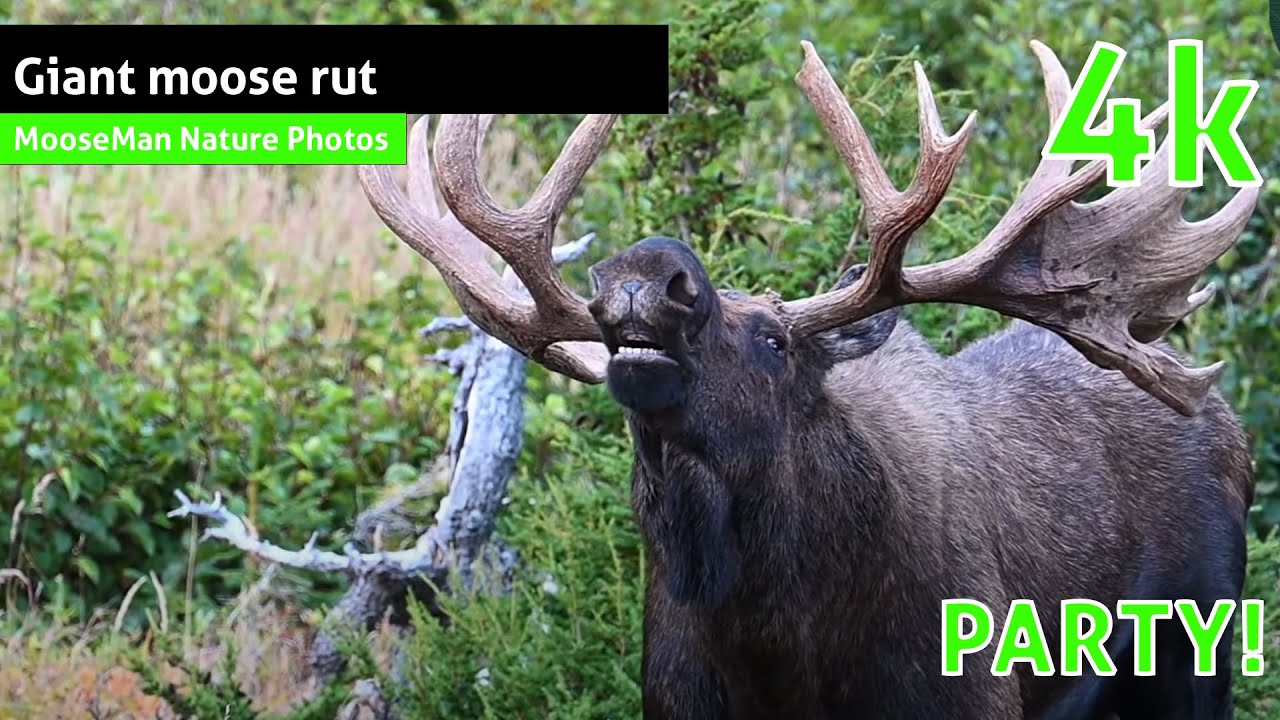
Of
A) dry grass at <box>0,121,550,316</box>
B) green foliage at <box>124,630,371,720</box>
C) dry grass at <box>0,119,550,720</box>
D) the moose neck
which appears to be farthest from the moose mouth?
dry grass at <box>0,121,550,316</box>

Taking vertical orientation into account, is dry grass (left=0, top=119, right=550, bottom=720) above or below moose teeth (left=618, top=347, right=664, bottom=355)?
above

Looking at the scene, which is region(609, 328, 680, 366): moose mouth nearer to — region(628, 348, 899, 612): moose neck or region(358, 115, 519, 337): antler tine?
region(628, 348, 899, 612): moose neck

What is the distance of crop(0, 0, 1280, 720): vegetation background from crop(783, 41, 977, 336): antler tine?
154 cm

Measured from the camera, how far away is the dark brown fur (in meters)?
5.09

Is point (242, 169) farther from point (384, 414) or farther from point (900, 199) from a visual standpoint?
point (900, 199)

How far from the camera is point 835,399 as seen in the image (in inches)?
218

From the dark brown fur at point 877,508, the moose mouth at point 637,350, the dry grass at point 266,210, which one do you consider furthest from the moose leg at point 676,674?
the dry grass at point 266,210

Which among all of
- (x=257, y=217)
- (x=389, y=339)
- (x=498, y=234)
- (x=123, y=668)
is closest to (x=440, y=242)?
(x=498, y=234)

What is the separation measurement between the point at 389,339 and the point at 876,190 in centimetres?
552

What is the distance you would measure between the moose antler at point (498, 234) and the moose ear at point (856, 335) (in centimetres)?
57

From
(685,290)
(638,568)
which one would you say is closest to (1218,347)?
(638,568)

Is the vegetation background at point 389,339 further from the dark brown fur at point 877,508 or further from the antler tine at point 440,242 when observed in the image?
the antler tine at point 440,242

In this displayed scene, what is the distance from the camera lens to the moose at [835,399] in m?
5.11

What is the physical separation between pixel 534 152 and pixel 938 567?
6.69 m
